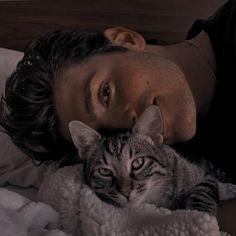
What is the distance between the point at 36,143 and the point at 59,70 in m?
0.21

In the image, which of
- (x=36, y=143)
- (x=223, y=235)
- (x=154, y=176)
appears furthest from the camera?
(x=36, y=143)

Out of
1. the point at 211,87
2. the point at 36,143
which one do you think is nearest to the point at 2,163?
the point at 36,143

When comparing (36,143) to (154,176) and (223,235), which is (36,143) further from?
(223,235)

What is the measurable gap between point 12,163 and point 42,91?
1.16 feet

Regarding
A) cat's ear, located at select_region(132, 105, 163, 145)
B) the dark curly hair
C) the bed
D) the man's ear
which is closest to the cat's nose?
cat's ear, located at select_region(132, 105, 163, 145)

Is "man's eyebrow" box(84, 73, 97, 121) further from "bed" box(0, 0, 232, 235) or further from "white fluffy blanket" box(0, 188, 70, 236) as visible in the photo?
"bed" box(0, 0, 232, 235)

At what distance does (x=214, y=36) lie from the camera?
1.25m

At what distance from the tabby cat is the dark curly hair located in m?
0.11

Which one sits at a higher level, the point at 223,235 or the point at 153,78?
the point at 153,78

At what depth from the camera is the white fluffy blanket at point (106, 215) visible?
87cm

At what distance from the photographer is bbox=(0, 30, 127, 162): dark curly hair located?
114 cm

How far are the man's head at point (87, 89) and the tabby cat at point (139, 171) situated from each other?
0.12ft

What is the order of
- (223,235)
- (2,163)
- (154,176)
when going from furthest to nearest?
1. (2,163)
2. (154,176)
3. (223,235)

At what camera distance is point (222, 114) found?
3.79 feet
